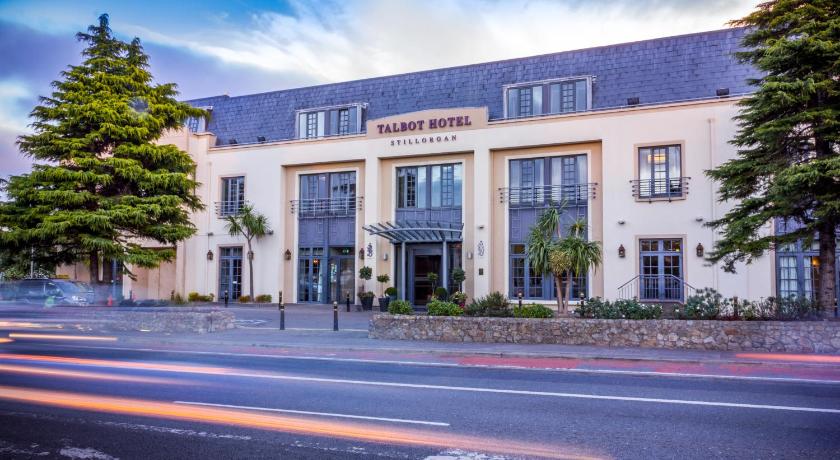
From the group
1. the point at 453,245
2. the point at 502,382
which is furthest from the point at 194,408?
the point at 453,245

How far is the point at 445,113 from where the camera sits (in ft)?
88.1

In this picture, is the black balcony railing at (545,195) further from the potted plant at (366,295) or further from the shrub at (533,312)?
the shrub at (533,312)

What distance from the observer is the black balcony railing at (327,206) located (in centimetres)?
2897

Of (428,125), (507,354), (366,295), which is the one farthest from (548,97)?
(507,354)

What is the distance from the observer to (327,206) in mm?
29453

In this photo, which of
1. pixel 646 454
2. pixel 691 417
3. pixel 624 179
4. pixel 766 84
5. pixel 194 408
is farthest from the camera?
pixel 624 179

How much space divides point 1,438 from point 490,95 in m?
24.0

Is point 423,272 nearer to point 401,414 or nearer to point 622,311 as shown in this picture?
point 622,311

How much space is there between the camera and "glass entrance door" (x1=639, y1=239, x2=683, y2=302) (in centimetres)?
2316

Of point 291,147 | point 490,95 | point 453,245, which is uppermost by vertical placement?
point 490,95

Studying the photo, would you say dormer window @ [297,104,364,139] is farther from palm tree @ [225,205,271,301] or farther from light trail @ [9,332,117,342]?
light trail @ [9,332,117,342]

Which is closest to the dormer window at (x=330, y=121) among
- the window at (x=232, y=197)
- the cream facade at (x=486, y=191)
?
the cream facade at (x=486, y=191)

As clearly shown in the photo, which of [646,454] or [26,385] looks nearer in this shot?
[646,454]

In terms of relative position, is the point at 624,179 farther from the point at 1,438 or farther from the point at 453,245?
the point at 1,438
